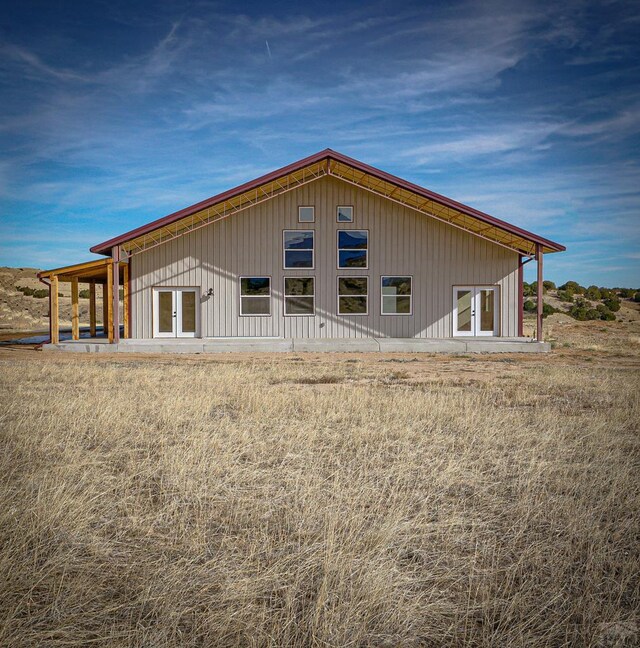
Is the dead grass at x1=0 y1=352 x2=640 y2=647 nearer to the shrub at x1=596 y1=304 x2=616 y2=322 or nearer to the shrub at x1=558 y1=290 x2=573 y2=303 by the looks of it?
the shrub at x1=596 y1=304 x2=616 y2=322

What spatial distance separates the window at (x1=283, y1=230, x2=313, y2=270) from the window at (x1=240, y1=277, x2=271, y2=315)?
123 cm

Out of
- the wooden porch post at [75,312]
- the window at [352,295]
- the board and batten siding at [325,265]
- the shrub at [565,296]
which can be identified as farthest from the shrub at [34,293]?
the shrub at [565,296]

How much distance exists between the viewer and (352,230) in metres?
23.3

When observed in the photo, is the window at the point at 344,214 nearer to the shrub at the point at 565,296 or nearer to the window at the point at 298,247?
the window at the point at 298,247

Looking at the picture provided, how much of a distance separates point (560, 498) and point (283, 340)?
56.7ft


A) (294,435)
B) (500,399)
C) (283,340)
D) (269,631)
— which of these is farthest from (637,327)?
(269,631)

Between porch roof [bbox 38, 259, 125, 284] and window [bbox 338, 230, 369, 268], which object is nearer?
porch roof [bbox 38, 259, 125, 284]

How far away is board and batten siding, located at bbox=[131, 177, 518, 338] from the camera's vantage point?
23031 mm

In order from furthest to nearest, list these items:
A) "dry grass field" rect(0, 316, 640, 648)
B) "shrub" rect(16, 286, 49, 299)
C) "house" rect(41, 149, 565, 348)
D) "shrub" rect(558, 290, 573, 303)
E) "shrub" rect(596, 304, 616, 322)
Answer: "shrub" rect(16, 286, 49, 299) → "shrub" rect(558, 290, 573, 303) → "shrub" rect(596, 304, 616, 322) → "house" rect(41, 149, 565, 348) → "dry grass field" rect(0, 316, 640, 648)

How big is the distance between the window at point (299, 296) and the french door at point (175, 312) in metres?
3.98

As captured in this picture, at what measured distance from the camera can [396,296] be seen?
2358 cm

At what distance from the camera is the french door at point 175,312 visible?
2325 cm

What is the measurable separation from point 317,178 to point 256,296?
18.4 feet

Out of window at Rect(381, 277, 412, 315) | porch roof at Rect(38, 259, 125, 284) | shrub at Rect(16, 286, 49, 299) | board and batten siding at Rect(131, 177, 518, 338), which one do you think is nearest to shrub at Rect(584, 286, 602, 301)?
board and batten siding at Rect(131, 177, 518, 338)
